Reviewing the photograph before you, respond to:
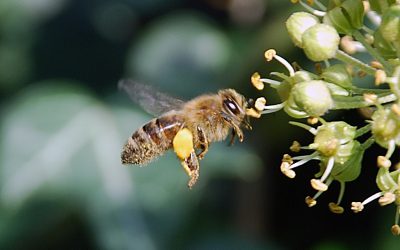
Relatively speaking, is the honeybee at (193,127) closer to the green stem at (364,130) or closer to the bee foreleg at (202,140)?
the bee foreleg at (202,140)

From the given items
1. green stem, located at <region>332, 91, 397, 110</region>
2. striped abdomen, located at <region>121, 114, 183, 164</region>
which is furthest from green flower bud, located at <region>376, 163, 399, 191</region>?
striped abdomen, located at <region>121, 114, 183, 164</region>

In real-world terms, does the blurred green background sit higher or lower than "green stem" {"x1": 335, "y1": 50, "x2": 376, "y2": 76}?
lower

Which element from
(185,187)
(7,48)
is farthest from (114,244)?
(7,48)

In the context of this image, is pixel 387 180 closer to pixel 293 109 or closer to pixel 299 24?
pixel 293 109

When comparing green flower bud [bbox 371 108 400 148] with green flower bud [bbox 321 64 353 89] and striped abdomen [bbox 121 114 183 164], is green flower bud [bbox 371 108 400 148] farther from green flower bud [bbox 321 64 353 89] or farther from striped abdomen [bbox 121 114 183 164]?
striped abdomen [bbox 121 114 183 164]

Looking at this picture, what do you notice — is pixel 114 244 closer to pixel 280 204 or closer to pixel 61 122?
pixel 61 122

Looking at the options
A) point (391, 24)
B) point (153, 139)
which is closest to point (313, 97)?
point (391, 24)

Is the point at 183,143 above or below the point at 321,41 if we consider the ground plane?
below

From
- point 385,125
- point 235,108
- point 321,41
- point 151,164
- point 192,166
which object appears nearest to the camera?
point 385,125
